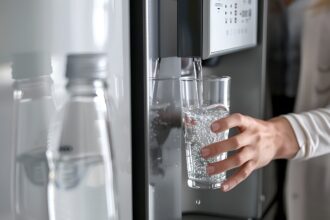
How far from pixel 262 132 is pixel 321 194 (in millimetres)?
372

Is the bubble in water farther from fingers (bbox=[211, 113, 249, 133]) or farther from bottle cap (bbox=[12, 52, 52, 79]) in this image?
bottle cap (bbox=[12, 52, 52, 79])

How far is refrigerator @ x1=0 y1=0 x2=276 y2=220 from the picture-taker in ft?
1.61

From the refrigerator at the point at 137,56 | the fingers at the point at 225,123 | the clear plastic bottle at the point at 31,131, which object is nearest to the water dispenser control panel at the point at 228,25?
the refrigerator at the point at 137,56

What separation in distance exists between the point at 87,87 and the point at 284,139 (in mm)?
523

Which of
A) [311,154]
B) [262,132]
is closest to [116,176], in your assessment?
[262,132]

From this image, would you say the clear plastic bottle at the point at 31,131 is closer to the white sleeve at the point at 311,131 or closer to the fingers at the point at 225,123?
the fingers at the point at 225,123

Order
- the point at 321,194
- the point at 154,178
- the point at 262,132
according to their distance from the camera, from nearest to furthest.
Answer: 1. the point at 154,178
2. the point at 262,132
3. the point at 321,194

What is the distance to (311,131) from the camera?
1.00 m

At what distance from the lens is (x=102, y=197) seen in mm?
622

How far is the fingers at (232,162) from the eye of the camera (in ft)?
2.51

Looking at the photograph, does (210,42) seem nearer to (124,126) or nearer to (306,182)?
(124,126)

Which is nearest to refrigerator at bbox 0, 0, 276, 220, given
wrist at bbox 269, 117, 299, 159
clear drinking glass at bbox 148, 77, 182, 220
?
clear drinking glass at bbox 148, 77, 182, 220

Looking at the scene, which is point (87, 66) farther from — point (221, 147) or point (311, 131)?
point (311, 131)

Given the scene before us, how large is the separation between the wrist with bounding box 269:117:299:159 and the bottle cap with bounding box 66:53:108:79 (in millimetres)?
466
